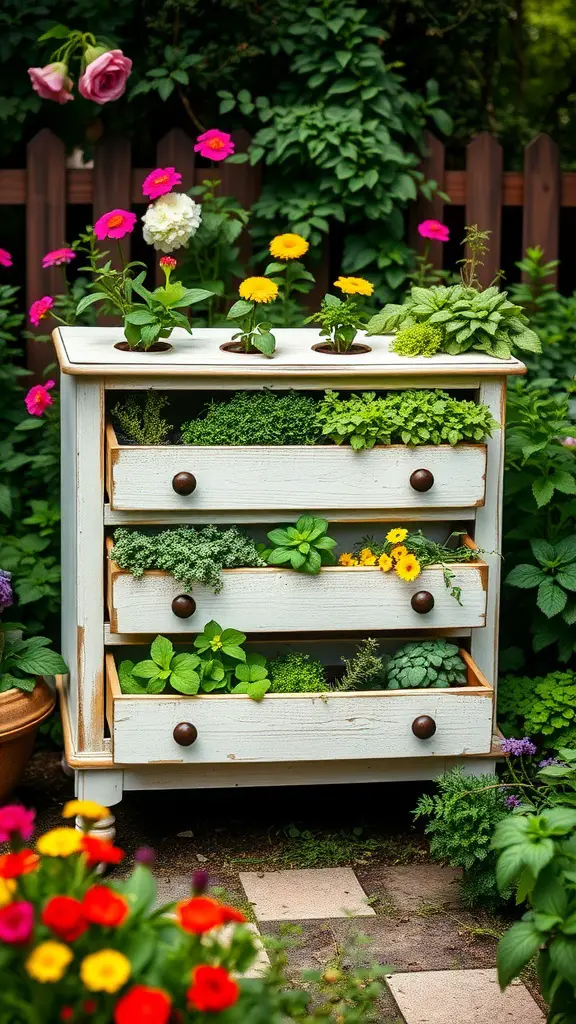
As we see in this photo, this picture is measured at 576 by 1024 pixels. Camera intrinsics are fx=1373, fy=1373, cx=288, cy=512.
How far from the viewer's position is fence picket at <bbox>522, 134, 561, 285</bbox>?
518 cm

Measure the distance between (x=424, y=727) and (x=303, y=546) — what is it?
58 centimetres

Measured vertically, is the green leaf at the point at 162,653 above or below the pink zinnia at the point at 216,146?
below

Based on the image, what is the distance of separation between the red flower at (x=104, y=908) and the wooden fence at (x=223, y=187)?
3297 mm

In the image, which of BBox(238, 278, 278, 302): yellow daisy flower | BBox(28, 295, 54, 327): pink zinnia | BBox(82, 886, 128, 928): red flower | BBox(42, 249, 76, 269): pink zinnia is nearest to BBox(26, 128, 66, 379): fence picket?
BBox(42, 249, 76, 269): pink zinnia

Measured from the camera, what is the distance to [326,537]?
12.1 feet

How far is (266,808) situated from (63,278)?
195 cm

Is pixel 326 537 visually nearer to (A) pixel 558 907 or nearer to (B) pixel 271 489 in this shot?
(B) pixel 271 489

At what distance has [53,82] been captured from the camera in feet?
A: 15.5

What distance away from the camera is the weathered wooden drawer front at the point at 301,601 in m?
3.64

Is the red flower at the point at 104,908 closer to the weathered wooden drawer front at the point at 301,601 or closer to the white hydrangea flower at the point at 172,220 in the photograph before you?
the weathered wooden drawer front at the point at 301,601

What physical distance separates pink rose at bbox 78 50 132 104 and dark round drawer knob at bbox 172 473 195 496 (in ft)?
5.96

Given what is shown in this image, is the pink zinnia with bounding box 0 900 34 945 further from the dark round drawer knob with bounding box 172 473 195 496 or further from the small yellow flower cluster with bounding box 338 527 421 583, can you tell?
the small yellow flower cluster with bounding box 338 527 421 583

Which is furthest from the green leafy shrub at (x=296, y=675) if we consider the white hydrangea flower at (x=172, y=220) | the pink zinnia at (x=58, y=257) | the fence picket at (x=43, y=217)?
the fence picket at (x=43, y=217)

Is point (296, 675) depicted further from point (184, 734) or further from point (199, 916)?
point (199, 916)
